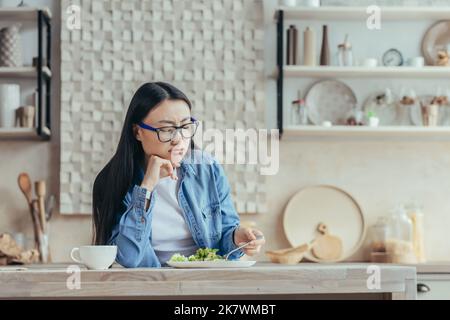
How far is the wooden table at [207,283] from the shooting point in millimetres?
1917

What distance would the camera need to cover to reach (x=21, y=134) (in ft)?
13.9

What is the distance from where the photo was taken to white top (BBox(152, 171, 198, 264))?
102 inches

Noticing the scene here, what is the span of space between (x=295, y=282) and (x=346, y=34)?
9.17ft

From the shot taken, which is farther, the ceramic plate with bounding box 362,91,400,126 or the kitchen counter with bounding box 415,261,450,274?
the ceramic plate with bounding box 362,91,400,126

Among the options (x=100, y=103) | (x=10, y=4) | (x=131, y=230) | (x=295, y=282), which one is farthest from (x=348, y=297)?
(x=10, y=4)

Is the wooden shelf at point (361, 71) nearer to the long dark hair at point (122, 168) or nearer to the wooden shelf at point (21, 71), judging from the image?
the wooden shelf at point (21, 71)

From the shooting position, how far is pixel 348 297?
196 cm

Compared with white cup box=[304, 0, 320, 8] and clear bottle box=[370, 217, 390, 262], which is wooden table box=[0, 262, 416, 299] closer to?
clear bottle box=[370, 217, 390, 262]

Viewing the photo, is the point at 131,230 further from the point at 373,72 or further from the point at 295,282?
the point at 373,72

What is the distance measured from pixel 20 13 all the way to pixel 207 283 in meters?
2.80

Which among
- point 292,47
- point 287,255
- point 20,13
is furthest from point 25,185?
point 292,47

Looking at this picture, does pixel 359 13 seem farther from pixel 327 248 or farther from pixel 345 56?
pixel 327 248

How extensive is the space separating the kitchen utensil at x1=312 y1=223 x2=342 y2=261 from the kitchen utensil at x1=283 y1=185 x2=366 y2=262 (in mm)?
64

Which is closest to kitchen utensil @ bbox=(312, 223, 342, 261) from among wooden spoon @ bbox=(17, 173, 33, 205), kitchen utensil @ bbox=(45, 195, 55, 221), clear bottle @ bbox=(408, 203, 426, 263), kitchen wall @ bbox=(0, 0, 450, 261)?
kitchen wall @ bbox=(0, 0, 450, 261)
